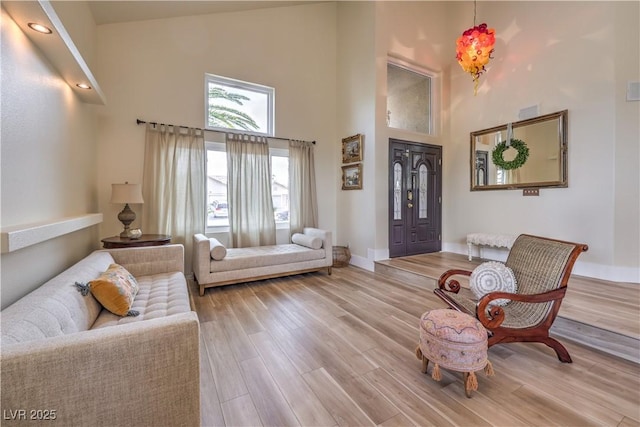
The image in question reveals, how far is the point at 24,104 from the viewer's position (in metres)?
1.62

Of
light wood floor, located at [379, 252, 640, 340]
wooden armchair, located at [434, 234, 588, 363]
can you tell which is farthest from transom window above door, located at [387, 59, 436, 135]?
wooden armchair, located at [434, 234, 588, 363]

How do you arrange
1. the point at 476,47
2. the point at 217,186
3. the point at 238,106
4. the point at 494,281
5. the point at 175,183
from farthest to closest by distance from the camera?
the point at 238,106
the point at 217,186
the point at 175,183
the point at 476,47
the point at 494,281

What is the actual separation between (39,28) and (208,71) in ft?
9.04

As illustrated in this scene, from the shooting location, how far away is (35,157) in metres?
1.75

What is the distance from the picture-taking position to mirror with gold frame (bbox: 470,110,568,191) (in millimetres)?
3604

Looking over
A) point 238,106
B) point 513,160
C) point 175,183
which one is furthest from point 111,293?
point 513,160

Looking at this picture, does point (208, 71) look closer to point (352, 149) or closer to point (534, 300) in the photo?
point (352, 149)

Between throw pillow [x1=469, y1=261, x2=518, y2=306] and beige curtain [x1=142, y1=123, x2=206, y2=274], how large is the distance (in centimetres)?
362

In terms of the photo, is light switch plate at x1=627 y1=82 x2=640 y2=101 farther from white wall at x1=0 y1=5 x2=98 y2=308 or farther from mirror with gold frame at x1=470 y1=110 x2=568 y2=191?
white wall at x1=0 y1=5 x2=98 y2=308

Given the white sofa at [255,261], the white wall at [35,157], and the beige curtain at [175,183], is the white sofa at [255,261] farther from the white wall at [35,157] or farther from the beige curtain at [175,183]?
the white wall at [35,157]

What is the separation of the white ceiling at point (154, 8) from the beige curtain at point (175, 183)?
1321 mm

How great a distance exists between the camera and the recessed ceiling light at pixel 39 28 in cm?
154

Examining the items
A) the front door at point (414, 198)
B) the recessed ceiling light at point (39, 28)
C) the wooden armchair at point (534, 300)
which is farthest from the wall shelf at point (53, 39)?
the front door at point (414, 198)

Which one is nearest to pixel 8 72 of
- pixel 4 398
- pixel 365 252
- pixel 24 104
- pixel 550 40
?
pixel 24 104
